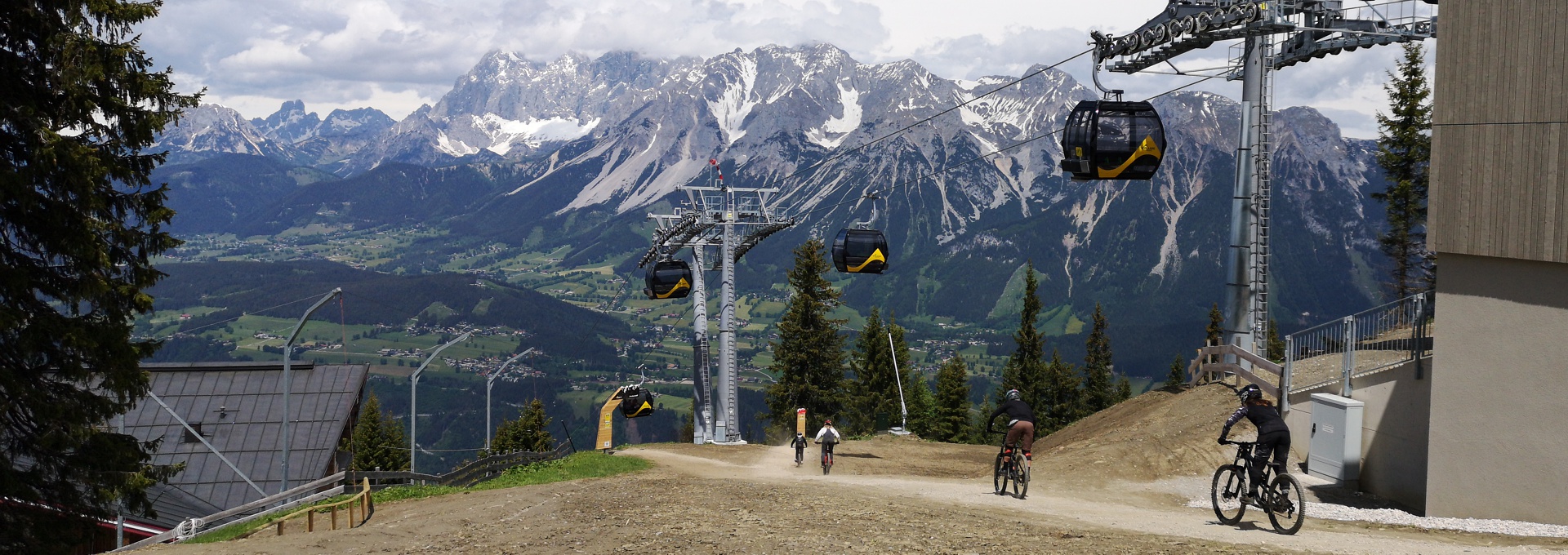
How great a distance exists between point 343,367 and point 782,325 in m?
26.8

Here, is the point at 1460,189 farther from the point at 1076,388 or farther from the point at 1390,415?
the point at 1076,388

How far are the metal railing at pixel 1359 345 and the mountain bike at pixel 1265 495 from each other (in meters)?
6.04

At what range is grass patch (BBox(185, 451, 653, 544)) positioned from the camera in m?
21.8

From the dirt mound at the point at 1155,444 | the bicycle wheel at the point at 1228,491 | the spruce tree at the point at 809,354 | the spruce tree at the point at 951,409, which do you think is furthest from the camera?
the spruce tree at the point at 951,409

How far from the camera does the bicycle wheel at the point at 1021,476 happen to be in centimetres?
1872

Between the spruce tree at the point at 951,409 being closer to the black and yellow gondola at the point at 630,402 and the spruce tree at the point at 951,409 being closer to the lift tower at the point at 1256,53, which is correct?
the black and yellow gondola at the point at 630,402

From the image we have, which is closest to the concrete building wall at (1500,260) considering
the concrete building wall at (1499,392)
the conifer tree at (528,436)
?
the concrete building wall at (1499,392)

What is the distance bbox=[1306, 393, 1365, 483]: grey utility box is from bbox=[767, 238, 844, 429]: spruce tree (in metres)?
35.9

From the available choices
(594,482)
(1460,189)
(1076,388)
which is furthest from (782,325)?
(1460,189)

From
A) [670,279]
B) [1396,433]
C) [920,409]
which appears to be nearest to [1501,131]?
[1396,433]

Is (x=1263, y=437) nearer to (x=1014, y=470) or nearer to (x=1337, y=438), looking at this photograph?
(x=1014, y=470)

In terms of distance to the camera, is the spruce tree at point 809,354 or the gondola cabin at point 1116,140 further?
the spruce tree at point 809,354

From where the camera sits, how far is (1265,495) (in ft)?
49.8

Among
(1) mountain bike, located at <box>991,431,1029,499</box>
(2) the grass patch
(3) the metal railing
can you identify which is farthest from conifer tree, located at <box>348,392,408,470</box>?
(3) the metal railing
